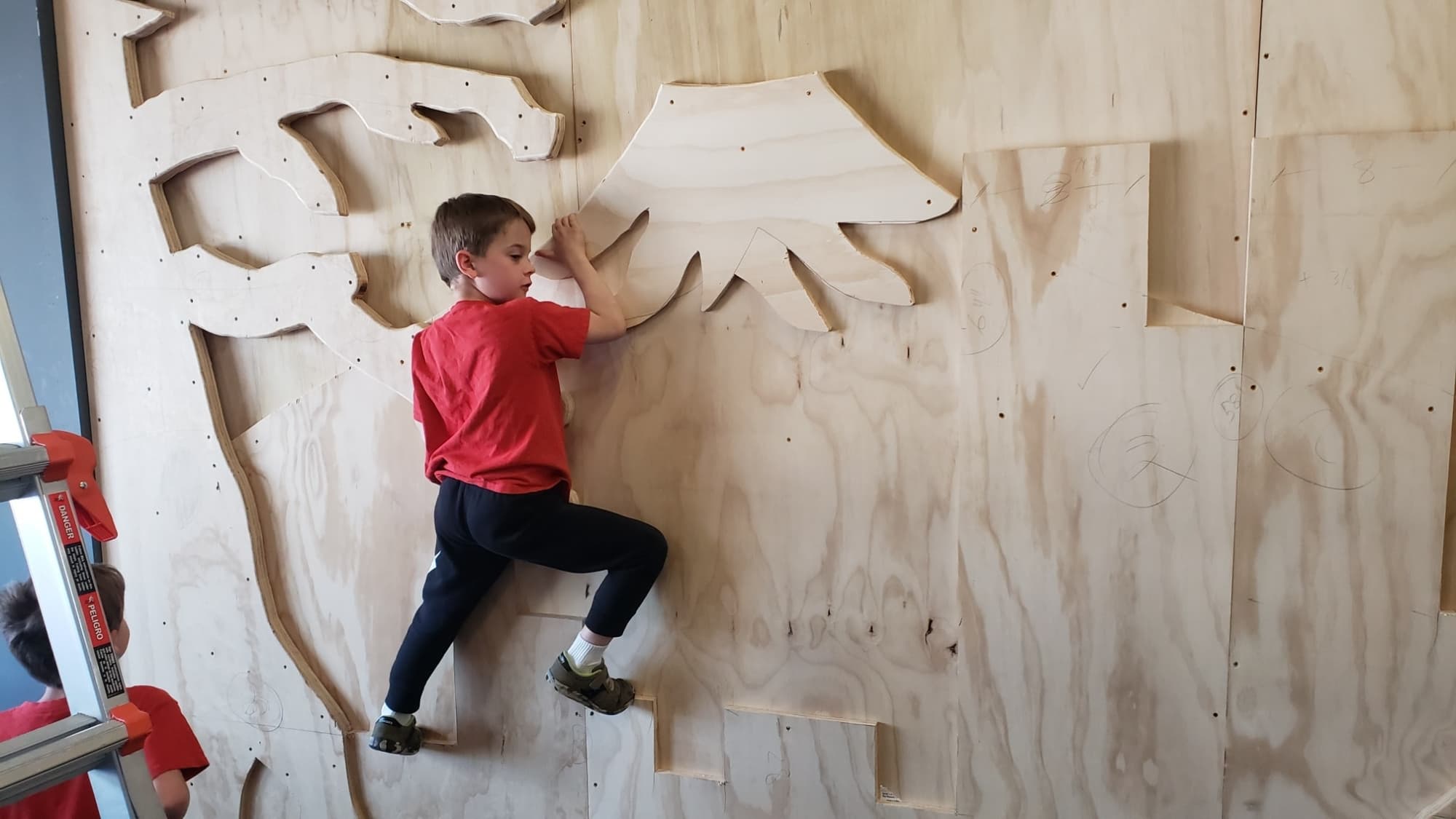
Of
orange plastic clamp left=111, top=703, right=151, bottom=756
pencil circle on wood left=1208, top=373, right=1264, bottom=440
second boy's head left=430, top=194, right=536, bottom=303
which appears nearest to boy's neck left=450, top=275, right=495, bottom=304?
second boy's head left=430, top=194, right=536, bottom=303

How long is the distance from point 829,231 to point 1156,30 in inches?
23.0

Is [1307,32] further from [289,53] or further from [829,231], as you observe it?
[289,53]

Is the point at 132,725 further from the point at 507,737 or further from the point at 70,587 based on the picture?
the point at 507,737

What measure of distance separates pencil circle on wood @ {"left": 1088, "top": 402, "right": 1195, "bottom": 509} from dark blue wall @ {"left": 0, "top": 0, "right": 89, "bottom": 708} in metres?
2.21

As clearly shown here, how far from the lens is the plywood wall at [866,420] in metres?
1.43

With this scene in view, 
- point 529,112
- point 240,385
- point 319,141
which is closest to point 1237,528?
Answer: point 529,112

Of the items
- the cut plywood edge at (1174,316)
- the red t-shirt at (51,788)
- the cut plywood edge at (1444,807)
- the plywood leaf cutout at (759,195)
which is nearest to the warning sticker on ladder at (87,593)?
the red t-shirt at (51,788)

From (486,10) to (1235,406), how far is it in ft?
4.84

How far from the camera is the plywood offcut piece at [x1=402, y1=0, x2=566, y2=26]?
5.74 ft

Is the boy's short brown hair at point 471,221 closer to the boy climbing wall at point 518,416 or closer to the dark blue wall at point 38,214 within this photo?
the boy climbing wall at point 518,416

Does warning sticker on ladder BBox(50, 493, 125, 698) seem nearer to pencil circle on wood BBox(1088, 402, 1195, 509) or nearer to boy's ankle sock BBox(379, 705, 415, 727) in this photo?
boy's ankle sock BBox(379, 705, 415, 727)

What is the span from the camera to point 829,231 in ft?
5.33

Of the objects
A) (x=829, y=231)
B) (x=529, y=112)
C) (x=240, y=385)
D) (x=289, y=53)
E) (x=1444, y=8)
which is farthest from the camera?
(x=240, y=385)

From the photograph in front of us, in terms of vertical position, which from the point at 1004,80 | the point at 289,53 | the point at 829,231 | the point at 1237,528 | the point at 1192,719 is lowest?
the point at 1192,719
